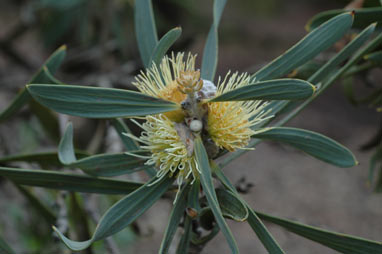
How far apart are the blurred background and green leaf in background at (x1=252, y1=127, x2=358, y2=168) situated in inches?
38.4

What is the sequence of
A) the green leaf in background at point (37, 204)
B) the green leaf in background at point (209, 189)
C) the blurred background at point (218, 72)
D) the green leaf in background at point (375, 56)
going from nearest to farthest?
the green leaf in background at point (209, 189) → the green leaf in background at point (375, 56) → the green leaf in background at point (37, 204) → the blurred background at point (218, 72)

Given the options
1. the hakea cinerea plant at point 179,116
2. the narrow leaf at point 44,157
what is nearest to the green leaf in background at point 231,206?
the hakea cinerea plant at point 179,116

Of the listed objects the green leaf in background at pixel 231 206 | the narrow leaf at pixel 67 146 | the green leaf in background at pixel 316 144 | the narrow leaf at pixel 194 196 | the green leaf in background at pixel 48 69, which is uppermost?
the green leaf in background at pixel 48 69

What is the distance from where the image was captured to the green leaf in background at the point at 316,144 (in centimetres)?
60

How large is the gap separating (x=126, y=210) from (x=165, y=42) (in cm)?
26

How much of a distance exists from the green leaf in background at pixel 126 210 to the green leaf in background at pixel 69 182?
0.07 m

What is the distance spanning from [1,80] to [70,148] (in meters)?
1.55

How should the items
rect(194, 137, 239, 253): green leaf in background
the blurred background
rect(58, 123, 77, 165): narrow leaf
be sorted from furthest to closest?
the blurred background → rect(58, 123, 77, 165): narrow leaf → rect(194, 137, 239, 253): green leaf in background

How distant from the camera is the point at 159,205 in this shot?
260 centimetres

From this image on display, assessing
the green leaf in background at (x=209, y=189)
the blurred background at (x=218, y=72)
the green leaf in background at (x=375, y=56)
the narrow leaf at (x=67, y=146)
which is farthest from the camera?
the blurred background at (x=218, y=72)

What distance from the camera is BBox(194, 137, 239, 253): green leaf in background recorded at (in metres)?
0.51

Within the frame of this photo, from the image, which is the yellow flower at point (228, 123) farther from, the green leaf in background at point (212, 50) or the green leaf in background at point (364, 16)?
the green leaf in background at point (364, 16)

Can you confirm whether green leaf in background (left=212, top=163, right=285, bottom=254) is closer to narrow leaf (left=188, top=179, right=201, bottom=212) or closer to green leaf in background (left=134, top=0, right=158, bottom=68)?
narrow leaf (left=188, top=179, right=201, bottom=212)

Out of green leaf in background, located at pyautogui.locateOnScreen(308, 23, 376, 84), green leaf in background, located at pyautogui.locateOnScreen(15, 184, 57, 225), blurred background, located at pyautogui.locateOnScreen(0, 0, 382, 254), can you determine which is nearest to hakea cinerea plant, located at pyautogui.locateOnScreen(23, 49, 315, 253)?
green leaf in background, located at pyautogui.locateOnScreen(308, 23, 376, 84)
